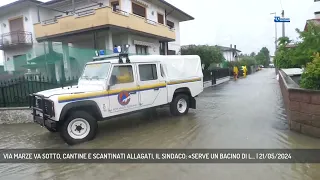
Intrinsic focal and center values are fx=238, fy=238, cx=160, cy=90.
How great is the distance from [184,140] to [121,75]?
97.5 inches

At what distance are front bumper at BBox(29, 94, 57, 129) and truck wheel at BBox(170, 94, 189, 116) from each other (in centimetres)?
387

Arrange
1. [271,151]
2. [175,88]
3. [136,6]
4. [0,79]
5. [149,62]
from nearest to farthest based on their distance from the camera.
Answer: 1. [271,151]
2. [149,62]
3. [175,88]
4. [0,79]
5. [136,6]

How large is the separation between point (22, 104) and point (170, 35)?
13627mm

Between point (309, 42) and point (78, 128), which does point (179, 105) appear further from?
point (309, 42)

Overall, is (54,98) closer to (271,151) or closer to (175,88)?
(175,88)

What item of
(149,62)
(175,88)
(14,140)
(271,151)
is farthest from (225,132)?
(14,140)

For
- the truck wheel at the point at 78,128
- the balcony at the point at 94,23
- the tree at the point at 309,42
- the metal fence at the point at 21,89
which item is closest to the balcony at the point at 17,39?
the balcony at the point at 94,23

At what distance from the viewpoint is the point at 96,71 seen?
22.0 ft

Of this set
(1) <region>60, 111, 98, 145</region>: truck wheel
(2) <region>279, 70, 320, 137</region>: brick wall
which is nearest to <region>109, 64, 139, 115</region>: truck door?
(1) <region>60, 111, 98, 145</region>: truck wheel

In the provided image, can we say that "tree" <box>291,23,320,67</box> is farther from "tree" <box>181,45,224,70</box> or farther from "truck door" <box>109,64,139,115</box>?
"tree" <box>181,45,224,70</box>

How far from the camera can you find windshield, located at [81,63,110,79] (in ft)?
21.1

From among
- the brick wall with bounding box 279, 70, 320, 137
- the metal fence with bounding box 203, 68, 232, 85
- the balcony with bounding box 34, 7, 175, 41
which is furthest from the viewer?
the metal fence with bounding box 203, 68, 232, 85

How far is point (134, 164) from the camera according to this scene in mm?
4406
